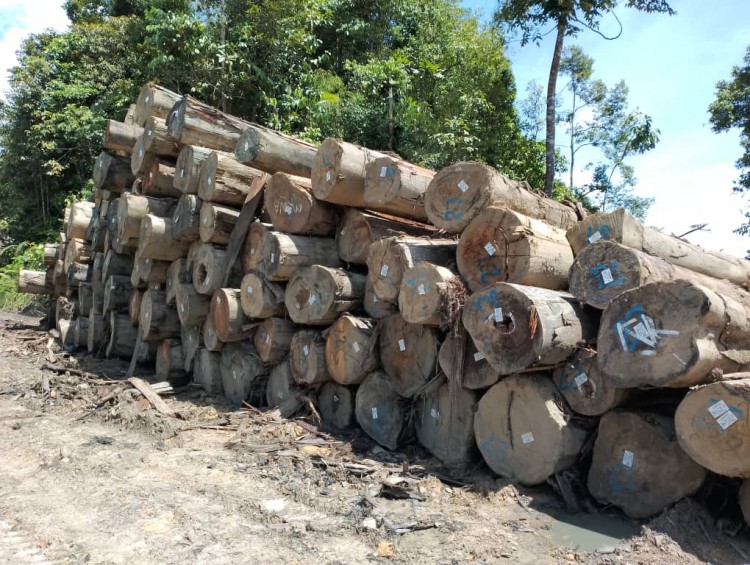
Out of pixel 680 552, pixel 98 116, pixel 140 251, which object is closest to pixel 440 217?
pixel 680 552

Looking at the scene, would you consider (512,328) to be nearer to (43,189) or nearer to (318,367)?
(318,367)

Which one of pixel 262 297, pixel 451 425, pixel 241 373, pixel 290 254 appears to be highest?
pixel 290 254

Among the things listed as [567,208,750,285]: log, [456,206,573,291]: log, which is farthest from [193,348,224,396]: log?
[567,208,750,285]: log

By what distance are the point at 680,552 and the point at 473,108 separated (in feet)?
44.8

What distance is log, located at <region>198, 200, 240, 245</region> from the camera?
6.29m

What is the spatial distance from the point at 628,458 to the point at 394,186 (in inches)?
111

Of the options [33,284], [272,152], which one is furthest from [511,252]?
[33,284]

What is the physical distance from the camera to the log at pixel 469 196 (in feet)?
14.5

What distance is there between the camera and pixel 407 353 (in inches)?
191

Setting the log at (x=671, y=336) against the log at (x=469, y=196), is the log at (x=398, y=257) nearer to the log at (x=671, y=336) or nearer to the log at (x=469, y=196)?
the log at (x=469, y=196)

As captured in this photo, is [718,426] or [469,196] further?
[469,196]

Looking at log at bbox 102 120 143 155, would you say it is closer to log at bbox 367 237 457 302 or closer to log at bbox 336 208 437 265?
log at bbox 336 208 437 265

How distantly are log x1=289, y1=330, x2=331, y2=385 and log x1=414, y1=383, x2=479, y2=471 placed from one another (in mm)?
1084

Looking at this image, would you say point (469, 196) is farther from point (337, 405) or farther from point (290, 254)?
point (337, 405)
